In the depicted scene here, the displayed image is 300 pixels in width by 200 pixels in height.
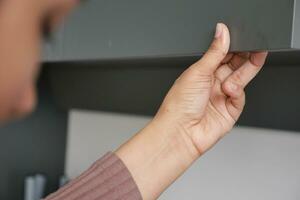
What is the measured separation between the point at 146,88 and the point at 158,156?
21.8 inches

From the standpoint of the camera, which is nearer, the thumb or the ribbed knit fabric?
the thumb

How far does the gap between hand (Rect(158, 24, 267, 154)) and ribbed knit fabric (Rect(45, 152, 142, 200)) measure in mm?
115

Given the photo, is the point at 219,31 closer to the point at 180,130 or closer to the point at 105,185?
the point at 180,130

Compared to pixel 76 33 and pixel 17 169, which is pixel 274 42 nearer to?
pixel 76 33

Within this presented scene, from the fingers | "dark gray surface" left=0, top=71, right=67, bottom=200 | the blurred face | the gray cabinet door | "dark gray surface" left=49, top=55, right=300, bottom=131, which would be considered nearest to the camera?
the blurred face

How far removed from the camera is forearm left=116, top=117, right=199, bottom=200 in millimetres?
775

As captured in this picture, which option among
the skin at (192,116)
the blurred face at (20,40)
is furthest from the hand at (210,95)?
the blurred face at (20,40)

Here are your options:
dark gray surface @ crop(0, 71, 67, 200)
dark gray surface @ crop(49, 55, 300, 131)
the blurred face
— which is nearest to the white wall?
dark gray surface @ crop(49, 55, 300, 131)

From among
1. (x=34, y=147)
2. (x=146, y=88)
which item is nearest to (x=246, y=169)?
(x=146, y=88)

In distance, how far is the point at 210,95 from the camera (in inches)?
30.5

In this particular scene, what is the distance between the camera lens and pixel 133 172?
2.54 ft

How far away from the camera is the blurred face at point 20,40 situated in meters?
0.22

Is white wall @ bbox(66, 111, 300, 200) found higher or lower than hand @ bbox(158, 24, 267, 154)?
lower

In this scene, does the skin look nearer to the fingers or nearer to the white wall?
the fingers
